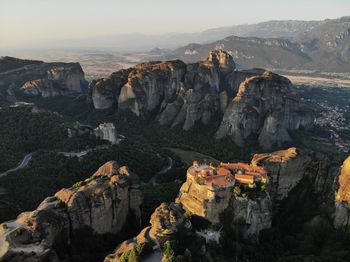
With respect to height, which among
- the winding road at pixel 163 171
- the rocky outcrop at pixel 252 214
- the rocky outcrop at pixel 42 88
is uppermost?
the rocky outcrop at pixel 42 88

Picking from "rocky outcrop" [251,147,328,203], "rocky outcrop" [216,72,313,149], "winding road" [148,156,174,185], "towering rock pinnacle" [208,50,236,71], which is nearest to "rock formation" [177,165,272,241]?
"rocky outcrop" [251,147,328,203]

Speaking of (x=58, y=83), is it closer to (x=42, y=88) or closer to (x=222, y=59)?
(x=42, y=88)

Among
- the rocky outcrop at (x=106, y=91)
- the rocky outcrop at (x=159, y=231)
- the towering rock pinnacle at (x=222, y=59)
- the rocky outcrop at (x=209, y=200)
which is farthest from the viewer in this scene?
the towering rock pinnacle at (x=222, y=59)

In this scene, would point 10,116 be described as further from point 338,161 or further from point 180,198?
point 338,161

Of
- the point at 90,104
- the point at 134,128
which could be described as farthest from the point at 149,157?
the point at 90,104

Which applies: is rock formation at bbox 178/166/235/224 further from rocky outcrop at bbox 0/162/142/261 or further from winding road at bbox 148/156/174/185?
winding road at bbox 148/156/174/185

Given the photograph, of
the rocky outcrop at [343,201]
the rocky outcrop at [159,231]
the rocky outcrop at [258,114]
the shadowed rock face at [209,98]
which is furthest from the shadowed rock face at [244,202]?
the shadowed rock face at [209,98]

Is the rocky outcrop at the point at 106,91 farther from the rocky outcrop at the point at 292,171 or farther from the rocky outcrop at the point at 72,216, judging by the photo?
the rocky outcrop at the point at 292,171
